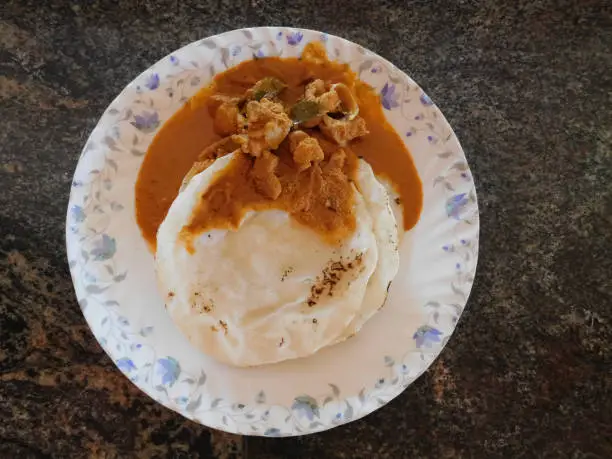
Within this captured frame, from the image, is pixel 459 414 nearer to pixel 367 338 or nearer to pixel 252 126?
pixel 367 338

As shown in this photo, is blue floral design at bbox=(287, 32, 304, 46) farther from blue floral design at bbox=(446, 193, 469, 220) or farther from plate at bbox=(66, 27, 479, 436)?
blue floral design at bbox=(446, 193, 469, 220)

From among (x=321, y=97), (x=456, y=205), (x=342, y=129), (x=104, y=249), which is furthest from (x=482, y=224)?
(x=104, y=249)

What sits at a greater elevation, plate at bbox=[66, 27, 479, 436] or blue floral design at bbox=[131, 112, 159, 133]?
blue floral design at bbox=[131, 112, 159, 133]

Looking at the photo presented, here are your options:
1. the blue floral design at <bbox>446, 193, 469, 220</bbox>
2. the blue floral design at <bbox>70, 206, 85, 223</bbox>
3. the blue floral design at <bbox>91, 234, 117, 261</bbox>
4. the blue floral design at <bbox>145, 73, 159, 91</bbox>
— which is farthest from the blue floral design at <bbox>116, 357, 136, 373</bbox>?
the blue floral design at <bbox>446, 193, 469, 220</bbox>

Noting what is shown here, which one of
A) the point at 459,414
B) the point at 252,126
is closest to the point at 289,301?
the point at 252,126

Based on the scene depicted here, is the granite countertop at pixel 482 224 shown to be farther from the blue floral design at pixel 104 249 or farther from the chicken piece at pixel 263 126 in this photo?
the chicken piece at pixel 263 126

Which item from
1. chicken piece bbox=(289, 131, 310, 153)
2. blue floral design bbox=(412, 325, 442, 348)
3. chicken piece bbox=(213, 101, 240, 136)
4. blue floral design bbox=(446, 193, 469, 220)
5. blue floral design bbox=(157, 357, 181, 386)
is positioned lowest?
blue floral design bbox=(412, 325, 442, 348)
